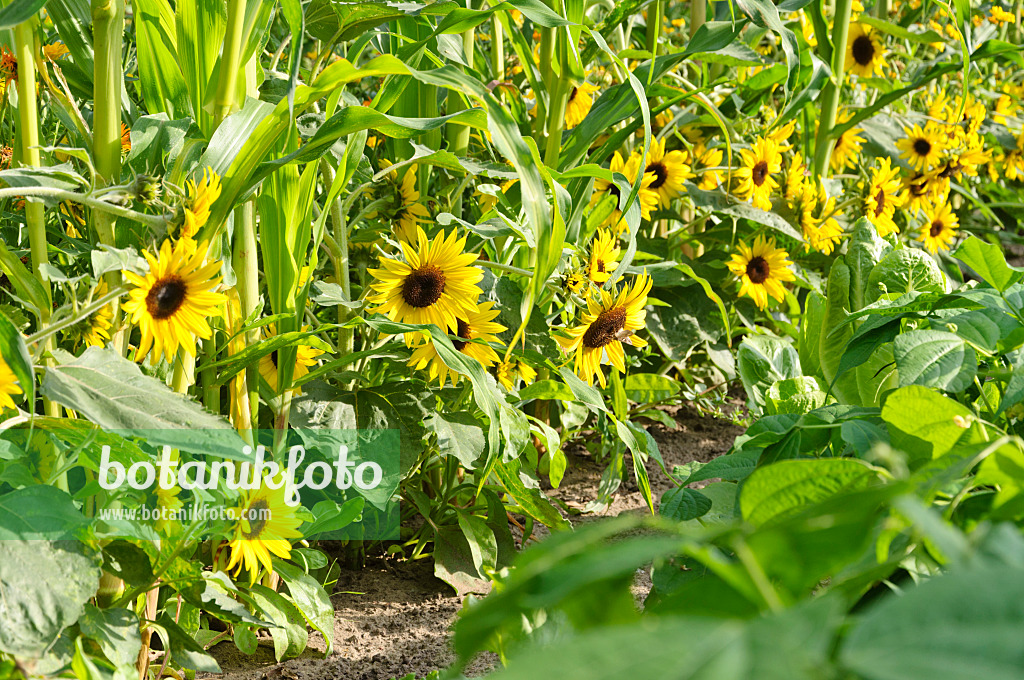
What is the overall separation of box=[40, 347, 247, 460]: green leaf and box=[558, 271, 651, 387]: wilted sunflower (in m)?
0.52

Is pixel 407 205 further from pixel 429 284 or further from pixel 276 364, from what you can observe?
pixel 276 364

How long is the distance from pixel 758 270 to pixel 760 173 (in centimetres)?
20

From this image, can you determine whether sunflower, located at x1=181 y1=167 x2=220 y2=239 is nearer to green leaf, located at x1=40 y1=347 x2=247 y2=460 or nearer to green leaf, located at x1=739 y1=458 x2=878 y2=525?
green leaf, located at x1=40 y1=347 x2=247 y2=460

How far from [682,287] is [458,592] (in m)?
0.77

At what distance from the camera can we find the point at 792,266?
1695 millimetres

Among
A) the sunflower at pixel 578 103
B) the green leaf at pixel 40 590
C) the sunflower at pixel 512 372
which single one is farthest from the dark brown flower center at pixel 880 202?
the green leaf at pixel 40 590

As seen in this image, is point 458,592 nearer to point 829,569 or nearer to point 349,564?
point 349,564

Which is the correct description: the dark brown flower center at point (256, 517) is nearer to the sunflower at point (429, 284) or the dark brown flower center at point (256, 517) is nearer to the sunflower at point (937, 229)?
the sunflower at point (429, 284)

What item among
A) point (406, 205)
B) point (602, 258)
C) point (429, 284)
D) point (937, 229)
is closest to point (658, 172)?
point (602, 258)

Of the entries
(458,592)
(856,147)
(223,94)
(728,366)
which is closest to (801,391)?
(458,592)

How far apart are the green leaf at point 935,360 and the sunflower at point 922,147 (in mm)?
1506

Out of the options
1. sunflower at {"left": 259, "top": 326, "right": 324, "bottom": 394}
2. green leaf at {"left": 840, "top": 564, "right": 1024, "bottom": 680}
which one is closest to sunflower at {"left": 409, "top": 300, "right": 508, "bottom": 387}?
sunflower at {"left": 259, "top": 326, "right": 324, "bottom": 394}

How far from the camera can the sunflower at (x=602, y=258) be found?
1105mm

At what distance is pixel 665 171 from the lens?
60.4 inches
